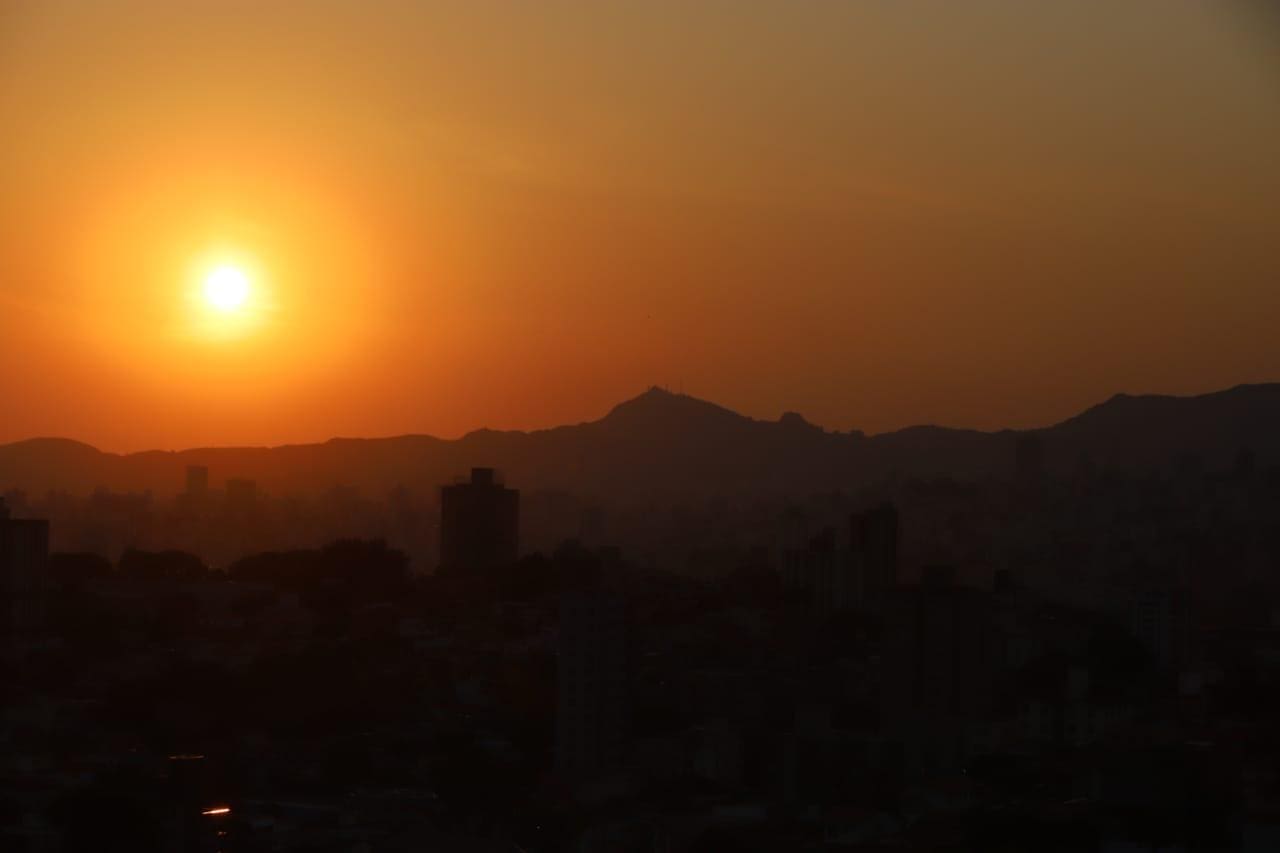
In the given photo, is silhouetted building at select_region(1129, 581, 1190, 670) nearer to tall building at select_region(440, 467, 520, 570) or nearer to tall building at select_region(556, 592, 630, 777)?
tall building at select_region(556, 592, 630, 777)

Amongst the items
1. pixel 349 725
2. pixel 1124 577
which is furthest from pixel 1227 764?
pixel 1124 577

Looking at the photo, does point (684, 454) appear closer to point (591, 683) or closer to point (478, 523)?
point (478, 523)

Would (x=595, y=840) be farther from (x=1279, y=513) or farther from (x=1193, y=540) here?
(x=1279, y=513)

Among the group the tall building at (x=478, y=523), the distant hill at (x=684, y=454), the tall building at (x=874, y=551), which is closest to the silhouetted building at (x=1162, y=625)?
the tall building at (x=874, y=551)

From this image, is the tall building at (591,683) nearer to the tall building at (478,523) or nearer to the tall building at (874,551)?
the tall building at (874,551)

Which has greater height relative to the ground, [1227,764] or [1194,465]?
[1194,465]

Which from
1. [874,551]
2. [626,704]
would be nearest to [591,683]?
[626,704]

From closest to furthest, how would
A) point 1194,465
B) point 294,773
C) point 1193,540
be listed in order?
point 294,773 → point 1193,540 → point 1194,465
